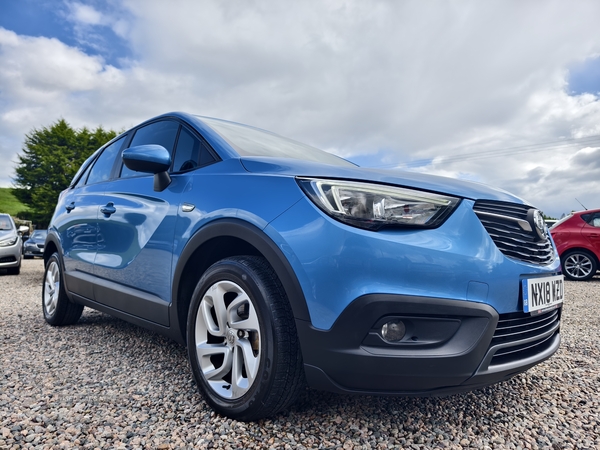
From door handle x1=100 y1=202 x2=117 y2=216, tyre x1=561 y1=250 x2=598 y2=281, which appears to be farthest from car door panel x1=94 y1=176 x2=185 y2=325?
tyre x1=561 y1=250 x2=598 y2=281

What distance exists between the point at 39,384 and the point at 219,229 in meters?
1.38

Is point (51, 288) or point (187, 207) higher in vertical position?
point (187, 207)

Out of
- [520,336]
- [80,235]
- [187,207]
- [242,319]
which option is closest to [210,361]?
[242,319]

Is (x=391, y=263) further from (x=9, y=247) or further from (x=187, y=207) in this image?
(x=9, y=247)

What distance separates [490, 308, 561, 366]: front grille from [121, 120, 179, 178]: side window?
2.05 metres

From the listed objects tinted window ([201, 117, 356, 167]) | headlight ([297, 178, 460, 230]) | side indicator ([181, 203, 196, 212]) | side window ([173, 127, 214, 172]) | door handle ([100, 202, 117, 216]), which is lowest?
door handle ([100, 202, 117, 216])

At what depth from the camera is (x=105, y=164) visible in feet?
12.2

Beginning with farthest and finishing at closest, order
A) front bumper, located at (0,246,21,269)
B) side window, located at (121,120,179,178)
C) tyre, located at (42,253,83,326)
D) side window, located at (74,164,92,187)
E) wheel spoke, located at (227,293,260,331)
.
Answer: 1. front bumper, located at (0,246,21,269)
2. side window, located at (74,164,92,187)
3. tyre, located at (42,253,83,326)
4. side window, located at (121,120,179,178)
5. wheel spoke, located at (227,293,260,331)

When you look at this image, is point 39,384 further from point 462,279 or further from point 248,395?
point 462,279

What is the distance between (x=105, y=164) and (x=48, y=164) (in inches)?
1504

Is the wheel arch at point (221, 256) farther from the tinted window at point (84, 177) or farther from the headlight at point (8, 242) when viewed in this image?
the headlight at point (8, 242)

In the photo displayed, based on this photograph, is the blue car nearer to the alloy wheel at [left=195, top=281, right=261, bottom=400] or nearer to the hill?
the alloy wheel at [left=195, top=281, right=261, bottom=400]

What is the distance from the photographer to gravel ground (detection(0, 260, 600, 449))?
1.79 m

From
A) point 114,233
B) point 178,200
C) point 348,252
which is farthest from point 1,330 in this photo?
point 348,252
